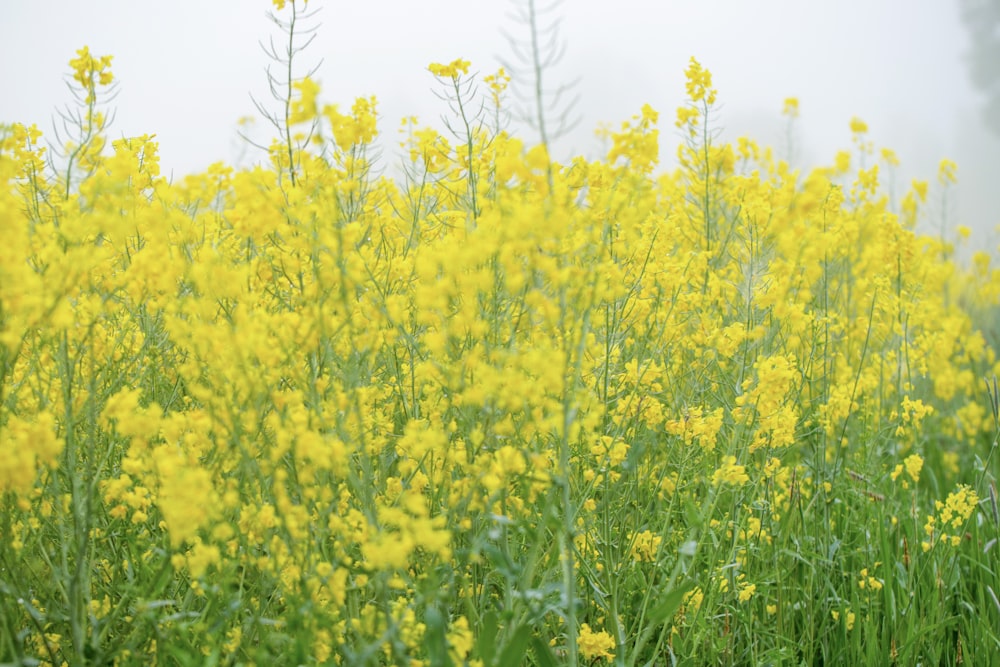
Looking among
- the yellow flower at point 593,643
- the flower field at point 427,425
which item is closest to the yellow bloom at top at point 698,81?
the flower field at point 427,425

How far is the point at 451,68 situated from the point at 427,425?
110 cm

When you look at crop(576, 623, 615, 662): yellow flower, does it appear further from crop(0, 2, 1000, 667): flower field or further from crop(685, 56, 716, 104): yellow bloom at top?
crop(685, 56, 716, 104): yellow bloom at top

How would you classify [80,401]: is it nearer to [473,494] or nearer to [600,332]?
[473,494]

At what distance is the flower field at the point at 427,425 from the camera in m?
1.75

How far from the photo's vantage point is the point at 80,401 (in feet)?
7.04

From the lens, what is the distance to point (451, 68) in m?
2.66

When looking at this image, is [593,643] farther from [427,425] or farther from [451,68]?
[451,68]

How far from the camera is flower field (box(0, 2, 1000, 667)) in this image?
1754mm

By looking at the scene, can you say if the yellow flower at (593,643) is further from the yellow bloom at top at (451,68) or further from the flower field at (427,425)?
the yellow bloom at top at (451,68)

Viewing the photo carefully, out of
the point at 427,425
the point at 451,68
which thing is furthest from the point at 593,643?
the point at 451,68

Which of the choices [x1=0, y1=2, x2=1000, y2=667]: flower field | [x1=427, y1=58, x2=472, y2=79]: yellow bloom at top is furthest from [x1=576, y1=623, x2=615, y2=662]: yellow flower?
[x1=427, y1=58, x2=472, y2=79]: yellow bloom at top

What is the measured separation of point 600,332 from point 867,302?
2.18 meters

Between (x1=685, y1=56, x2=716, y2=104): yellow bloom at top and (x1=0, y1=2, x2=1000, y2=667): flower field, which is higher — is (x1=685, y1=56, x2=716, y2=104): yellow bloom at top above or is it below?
above

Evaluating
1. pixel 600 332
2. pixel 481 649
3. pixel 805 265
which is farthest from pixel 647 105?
pixel 481 649
